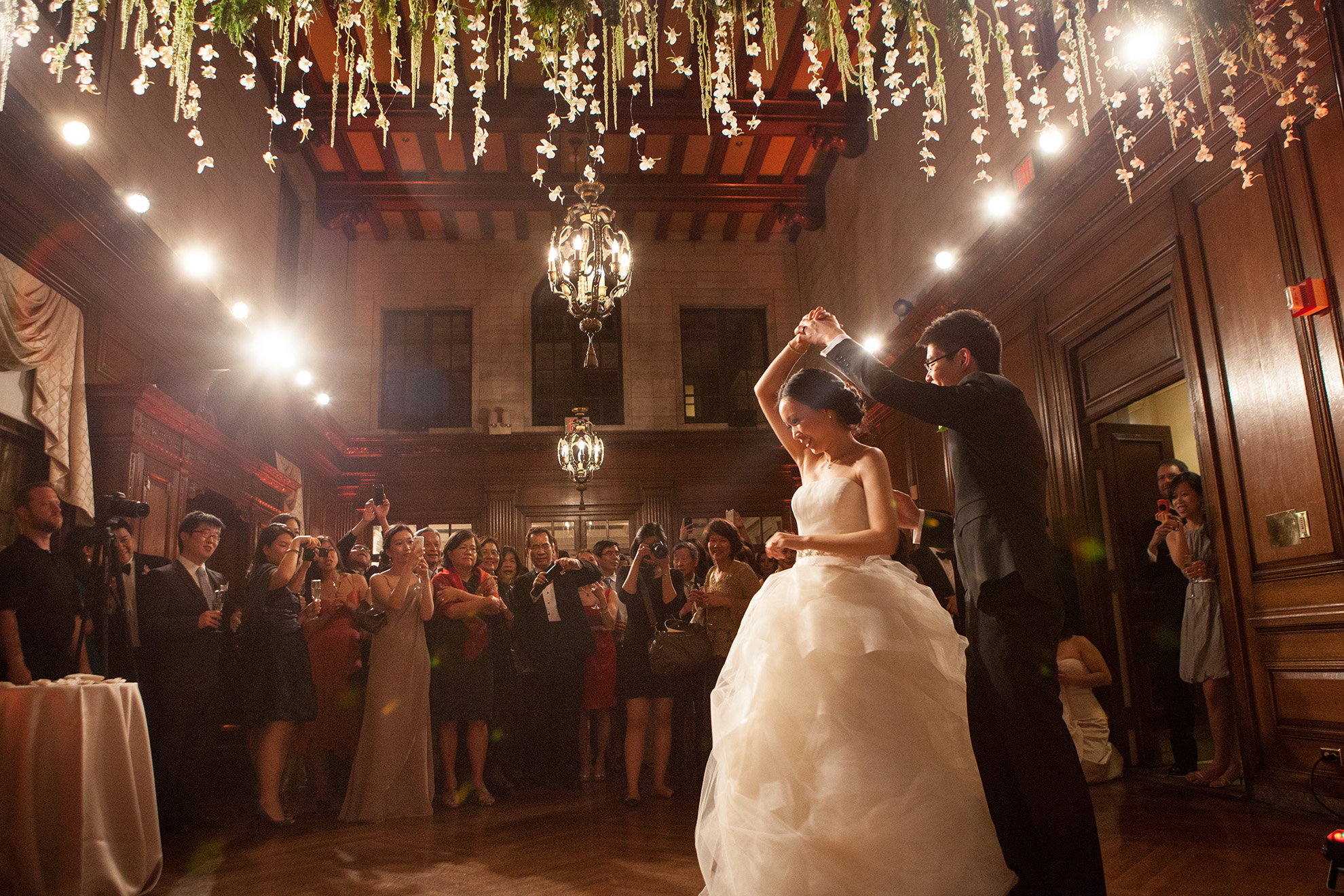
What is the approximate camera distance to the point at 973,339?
249cm

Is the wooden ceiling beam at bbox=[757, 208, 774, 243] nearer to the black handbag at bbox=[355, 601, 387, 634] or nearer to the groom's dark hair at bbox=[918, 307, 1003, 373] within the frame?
the black handbag at bbox=[355, 601, 387, 634]

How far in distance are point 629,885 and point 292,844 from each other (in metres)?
1.78

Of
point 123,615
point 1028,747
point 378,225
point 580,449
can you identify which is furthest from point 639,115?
point 1028,747

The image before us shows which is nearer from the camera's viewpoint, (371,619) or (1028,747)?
(1028,747)

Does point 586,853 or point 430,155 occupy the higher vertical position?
point 430,155


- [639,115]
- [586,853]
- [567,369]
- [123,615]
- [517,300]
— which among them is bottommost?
[586,853]

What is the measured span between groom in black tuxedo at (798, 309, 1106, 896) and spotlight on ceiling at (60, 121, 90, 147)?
4.91m

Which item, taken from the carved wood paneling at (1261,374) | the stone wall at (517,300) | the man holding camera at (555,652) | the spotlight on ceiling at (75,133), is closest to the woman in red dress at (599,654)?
the man holding camera at (555,652)

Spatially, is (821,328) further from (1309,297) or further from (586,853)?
(1309,297)

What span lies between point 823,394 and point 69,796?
2806 mm

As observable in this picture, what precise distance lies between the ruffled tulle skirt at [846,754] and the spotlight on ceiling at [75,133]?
495 cm

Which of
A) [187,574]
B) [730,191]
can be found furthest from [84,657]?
[730,191]

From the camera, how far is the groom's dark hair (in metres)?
2.50

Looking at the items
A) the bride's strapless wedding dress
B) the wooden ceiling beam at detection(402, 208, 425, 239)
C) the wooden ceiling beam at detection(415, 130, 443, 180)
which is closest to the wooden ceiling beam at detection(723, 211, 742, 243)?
the wooden ceiling beam at detection(415, 130, 443, 180)
